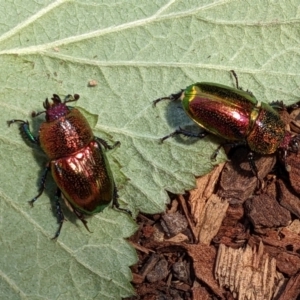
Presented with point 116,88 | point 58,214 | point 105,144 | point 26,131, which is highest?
point 116,88

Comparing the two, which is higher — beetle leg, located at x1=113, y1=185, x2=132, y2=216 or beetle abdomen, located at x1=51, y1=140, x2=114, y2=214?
beetle abdomen, located at x1=51, y1=140, x2=114, y2=214

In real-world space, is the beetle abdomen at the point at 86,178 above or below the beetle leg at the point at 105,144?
below

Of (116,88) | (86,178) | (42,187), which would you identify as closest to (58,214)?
(42,187)

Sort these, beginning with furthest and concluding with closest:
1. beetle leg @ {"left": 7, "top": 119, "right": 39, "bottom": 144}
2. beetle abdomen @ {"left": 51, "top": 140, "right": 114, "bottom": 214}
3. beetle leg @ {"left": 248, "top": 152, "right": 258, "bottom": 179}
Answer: beetle leg @ {"left": 248, "top": 152, "right": 258, "bottom": 179}, beetle leg @ {"left": 7, "top": 119, "right": 39, "bottom": 144}, beetle abdomen @ {"left": 51, "top": 140, "right": 114, "bottom": 214}

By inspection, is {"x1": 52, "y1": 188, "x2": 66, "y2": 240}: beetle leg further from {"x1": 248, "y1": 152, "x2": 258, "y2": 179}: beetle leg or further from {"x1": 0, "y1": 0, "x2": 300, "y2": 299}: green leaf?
{"x1": 248, "y1": 152, "x2": 258, "y2": 179}: beetle leg

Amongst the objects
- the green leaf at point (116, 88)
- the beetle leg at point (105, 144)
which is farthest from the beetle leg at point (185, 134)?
the beetle leg at point (105, 144)

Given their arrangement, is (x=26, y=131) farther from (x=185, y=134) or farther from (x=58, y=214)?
(x=185, y=134)

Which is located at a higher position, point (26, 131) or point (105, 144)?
point (26, 131)

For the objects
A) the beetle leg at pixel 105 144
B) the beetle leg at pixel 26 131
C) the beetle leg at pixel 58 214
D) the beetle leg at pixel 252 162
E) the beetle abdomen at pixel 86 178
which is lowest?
the beetle leg at pixel 58 214

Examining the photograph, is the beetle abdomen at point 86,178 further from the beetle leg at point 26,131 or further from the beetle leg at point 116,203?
the beetle leg at point 26,131

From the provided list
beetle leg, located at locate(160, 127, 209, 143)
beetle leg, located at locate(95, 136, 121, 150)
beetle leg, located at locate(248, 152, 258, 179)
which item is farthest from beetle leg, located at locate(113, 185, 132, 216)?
beetle leg, located at locate(248, 152, 258, 179)
